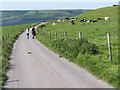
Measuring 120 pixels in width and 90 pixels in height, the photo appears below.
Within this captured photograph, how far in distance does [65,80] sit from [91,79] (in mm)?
1095

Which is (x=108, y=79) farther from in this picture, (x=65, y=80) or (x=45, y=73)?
(x=45, y=73)

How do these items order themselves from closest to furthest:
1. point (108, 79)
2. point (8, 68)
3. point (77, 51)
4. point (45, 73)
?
point (108, 79) → point (45, 73) → point (8, 68) → point (77, 51)

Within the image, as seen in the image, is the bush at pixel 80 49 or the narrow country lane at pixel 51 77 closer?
the narrow country lane at pixel 51 77

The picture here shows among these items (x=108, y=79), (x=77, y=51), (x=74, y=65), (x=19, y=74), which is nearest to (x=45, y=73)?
(x=19, y=74)

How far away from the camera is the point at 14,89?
9469 mm

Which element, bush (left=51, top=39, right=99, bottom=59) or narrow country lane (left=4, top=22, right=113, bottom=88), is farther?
bush (left=51, top=39, right=99, bottom=59)

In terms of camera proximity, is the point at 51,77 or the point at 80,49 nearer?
the point at 51,77

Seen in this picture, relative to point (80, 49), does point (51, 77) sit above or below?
below

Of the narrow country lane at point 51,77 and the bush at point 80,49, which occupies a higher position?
the bush at point 80,49

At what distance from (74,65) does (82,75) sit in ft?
8.88

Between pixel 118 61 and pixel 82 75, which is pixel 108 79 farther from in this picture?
pixel 118 61

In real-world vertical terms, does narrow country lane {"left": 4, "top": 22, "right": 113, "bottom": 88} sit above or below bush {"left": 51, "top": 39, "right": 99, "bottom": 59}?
below

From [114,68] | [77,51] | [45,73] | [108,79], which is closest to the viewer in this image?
[108,79]

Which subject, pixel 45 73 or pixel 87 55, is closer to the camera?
pixel 45 73
